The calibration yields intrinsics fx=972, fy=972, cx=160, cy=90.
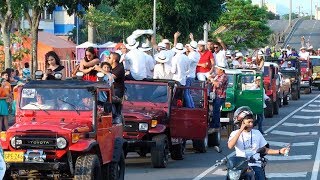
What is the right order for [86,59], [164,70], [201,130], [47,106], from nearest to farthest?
[47,106]
[86,59]
[201,130]
[164,70]

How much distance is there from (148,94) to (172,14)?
24.7m

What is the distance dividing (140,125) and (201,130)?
1739mm

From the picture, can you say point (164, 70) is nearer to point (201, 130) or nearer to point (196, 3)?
point (201, 130)

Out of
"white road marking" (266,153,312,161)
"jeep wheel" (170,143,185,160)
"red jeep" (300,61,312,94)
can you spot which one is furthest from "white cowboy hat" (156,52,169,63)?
"red jeep" (300,61,312,94)

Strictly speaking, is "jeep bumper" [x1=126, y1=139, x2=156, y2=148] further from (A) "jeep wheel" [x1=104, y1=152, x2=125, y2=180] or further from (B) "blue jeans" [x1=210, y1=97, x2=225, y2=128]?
(B) "blue jeans" [x1=210, y1=97, x2=225, y2=128]

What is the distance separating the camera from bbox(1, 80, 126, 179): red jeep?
14023 mm

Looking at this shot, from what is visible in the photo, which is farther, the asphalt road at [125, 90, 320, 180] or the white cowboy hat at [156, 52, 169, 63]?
the white cowboy hat at [156, 52, 169, 63]

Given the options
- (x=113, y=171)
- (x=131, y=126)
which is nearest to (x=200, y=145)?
(x=131, y=126)

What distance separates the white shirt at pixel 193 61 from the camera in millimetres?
22573

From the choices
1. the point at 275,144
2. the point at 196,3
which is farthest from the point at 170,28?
the point at 275,144

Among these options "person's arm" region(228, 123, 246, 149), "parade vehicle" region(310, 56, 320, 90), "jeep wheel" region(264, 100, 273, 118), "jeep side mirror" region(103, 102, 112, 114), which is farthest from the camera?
"parade vehicle" region(310, 56, 320, 90)

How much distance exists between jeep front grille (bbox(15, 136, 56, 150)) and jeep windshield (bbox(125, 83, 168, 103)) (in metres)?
6.03

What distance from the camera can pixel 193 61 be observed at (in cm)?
2286

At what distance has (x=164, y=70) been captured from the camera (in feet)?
71.6
